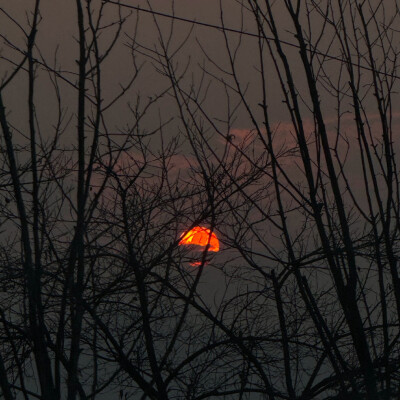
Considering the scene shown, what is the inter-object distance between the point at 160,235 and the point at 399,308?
2.70 m

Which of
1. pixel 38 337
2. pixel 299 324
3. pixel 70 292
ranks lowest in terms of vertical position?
pixel 38 337

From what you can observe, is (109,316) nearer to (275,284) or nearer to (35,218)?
(275,284)

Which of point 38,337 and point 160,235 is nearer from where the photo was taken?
point 38,337

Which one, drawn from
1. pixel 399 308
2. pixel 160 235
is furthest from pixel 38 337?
pixel 160 235

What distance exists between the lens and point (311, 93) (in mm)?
2781

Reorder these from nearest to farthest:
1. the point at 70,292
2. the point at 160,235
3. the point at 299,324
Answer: the point at 70,292, the point at 160,235, the point at 299,324

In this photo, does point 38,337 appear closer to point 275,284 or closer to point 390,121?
point 275,284

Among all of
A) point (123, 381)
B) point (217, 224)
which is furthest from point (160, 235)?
point (123, 381)

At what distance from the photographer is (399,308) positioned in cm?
285

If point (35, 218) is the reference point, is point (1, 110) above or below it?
above

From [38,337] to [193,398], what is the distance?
3.29 m

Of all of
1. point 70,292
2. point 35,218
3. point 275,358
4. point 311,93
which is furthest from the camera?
point 275,358

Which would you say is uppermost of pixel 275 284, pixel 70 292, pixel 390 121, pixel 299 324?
pixel 299 324

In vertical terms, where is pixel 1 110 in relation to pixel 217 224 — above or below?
below
